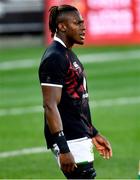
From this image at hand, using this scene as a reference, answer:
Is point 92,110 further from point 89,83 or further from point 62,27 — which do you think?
point 62,27

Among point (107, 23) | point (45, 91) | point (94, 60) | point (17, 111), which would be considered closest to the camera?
point (45, 91)

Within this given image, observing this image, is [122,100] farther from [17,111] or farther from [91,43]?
[91,43]

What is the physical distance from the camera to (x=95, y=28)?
30547mm

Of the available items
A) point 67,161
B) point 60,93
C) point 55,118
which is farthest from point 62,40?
point 67,161

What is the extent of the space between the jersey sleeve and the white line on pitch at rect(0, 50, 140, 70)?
18466mm

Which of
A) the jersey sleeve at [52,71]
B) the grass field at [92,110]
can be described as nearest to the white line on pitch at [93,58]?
the grass field at [92,110]

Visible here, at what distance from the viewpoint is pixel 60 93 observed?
8258 mm

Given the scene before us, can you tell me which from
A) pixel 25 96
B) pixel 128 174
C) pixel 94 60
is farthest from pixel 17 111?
pixel 94 60

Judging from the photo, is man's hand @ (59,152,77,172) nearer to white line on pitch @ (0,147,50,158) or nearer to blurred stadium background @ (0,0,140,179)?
blurred stadium background @ (0,0,140,179)

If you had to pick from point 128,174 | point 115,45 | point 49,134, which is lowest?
point 115,45

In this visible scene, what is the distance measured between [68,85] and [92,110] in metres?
10.5

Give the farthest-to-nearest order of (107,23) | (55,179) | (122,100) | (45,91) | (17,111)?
(107,23), (122,100), (17,111), (55,179), (45,91)

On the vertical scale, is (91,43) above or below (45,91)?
below

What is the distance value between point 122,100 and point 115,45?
36.5 ft
